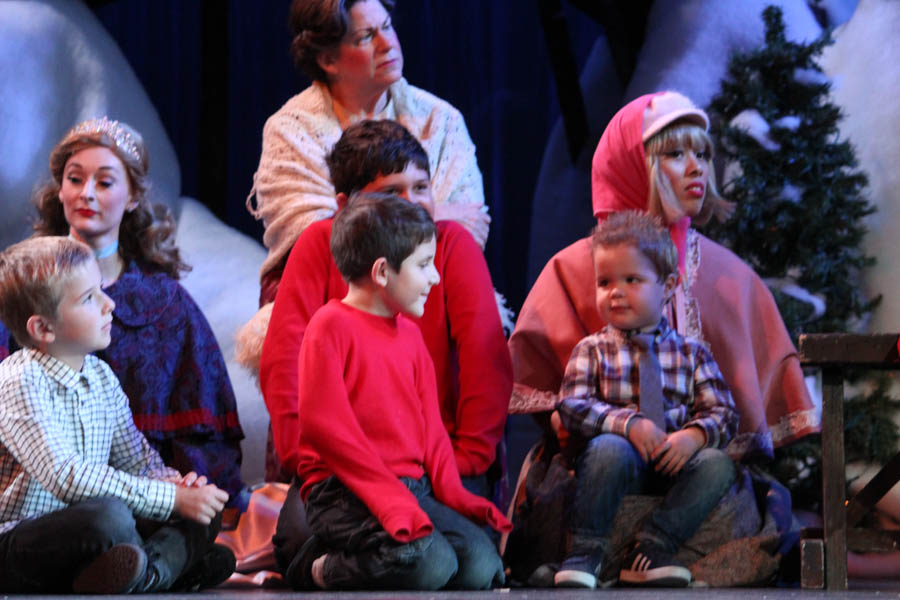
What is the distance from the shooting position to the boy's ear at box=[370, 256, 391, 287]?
2.99 metres

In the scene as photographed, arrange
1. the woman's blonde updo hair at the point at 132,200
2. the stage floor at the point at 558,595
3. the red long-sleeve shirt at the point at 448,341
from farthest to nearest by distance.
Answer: the woman's blonde updo hair at the point at 132,200
the red long-sleeve shirt at the point at 448,341
the stage floor at the point at 558,595

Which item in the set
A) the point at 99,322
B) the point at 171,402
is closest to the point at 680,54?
the point at 171,402

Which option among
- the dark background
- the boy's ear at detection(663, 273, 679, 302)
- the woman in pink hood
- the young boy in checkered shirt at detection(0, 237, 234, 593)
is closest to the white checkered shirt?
the young boy in checkered shirt at detection(0, 237, 234, 593)

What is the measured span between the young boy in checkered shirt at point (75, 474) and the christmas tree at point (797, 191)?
294 cm

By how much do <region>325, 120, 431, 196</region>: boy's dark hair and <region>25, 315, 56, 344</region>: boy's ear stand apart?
0.91 meters

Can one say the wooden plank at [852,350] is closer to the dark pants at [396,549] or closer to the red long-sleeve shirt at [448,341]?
the red long-sleeve shirt at [448,341]

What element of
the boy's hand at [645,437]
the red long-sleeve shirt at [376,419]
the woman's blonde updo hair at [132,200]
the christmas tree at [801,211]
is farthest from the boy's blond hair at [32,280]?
the christmas tree at [801,211]

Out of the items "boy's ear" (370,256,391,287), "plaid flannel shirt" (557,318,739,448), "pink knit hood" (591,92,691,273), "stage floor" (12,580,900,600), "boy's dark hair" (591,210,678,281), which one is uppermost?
"pink knit hood" (591,92,691,273)

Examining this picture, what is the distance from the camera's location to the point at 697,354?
332 centimetres

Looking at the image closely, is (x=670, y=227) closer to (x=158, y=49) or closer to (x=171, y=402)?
(x=171, y=402)

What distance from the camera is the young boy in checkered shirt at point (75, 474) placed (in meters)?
2.70

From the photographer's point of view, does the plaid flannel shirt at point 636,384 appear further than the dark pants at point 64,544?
Yes

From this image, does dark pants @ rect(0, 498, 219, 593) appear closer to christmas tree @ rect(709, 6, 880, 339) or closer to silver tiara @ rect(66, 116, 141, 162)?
silver tiara @ rect(66, 116, 141, 162)

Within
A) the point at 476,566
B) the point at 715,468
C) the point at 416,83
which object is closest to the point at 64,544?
Answer: the point at 476,566
